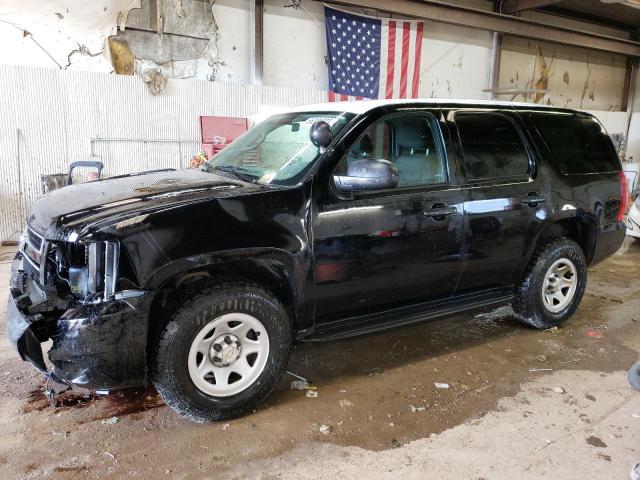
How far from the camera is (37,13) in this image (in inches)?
269

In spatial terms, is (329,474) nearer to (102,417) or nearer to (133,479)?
→ (133,479)

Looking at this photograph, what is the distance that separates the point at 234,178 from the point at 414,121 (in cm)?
127

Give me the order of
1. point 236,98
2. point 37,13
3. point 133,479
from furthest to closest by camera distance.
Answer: point 236,98, point 37,13, point 133,479

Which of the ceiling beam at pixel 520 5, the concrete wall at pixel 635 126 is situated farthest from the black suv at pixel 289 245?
the concrete wall at pixel 635 126

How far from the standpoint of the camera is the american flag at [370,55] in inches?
355

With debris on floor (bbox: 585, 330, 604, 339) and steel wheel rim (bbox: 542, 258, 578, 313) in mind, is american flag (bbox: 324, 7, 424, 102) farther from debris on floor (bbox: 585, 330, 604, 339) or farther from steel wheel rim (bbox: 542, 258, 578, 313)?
debris on floor (bbox: 585, 330, 604, 339)

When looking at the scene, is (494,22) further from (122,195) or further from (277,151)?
(122,195)

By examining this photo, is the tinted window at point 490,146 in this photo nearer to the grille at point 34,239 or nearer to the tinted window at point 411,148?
the tinted window at point 411,148

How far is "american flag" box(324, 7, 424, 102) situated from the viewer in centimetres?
901

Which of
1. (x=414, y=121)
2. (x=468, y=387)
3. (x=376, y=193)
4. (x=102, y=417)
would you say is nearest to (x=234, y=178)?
(x=376, y=193)

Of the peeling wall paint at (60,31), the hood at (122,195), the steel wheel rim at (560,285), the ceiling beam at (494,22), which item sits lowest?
the steel wheel rim at (560,285)

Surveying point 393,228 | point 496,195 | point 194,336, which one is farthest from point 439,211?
point 194,336

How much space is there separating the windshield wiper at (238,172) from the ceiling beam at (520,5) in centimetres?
951

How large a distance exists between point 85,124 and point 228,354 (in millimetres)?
5810
